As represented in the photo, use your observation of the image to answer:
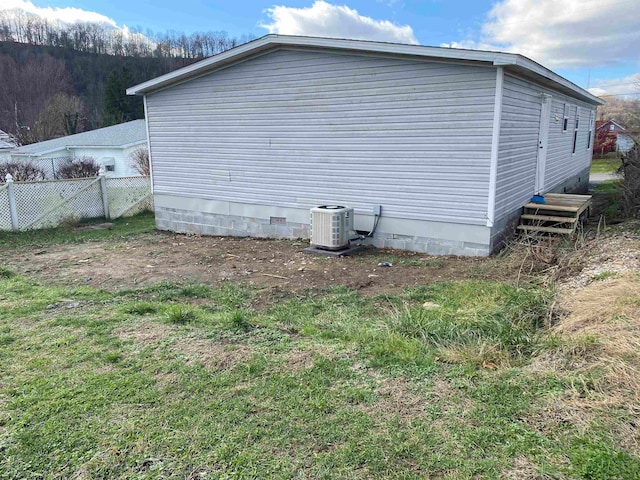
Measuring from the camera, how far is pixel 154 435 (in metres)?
2.59

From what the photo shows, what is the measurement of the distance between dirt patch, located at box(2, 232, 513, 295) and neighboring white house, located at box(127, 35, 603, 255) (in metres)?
0.73

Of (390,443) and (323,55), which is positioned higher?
(323,55)

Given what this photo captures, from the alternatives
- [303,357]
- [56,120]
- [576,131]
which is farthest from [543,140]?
[56,120]

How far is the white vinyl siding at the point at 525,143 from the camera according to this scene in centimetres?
708

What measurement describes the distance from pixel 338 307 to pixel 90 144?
67.9 ft

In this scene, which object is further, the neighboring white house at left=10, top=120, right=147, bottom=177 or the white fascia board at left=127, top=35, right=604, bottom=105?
the neighboring white house at left=10, top=120, right=147, bottom=177

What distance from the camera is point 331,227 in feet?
24.9

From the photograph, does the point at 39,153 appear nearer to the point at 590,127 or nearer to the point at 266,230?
the point at 266,230

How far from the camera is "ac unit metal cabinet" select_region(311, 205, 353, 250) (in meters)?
7.57

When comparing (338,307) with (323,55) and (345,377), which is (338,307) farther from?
(323,55)

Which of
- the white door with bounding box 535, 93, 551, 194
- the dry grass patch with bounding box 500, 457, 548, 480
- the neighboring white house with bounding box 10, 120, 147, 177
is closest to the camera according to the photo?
the dry grass patch with bounding box 500, 457, 548, 480

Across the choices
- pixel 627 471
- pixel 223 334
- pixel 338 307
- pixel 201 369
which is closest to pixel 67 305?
pixel 223 334

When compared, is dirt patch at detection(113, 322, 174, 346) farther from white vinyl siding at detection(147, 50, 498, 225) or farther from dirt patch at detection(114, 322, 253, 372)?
white vinyl siding at detection(147, 50, 498, 225)

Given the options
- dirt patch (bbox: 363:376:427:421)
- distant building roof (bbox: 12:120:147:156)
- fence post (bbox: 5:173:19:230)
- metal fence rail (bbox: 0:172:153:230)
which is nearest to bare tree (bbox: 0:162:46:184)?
metal fence rail (bbox: 0:172:153:230)
